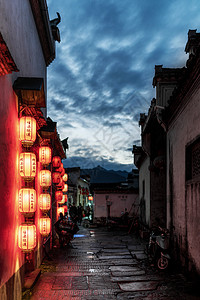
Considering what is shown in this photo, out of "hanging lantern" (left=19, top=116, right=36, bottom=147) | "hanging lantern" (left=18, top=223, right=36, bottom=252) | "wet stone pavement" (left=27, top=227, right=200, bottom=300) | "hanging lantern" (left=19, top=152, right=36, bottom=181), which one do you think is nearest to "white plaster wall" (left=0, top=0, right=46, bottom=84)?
"hanging lantern" (left=19, top=116, right=36, bottom=147)

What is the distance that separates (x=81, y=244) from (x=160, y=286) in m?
9.19

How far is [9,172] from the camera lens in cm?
626

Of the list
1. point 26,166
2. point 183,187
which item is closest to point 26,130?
point 26,166

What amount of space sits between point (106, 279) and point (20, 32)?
7.72 metres

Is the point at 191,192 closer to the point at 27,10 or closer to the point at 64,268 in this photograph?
the point at 64,268

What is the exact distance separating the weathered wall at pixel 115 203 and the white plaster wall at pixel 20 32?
21.3 meters

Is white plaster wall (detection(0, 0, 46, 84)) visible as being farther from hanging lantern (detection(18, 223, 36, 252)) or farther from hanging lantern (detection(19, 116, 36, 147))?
hanging lantern (detection(18, 223, 36, 252))

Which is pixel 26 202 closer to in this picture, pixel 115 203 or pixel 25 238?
pixel 25 238

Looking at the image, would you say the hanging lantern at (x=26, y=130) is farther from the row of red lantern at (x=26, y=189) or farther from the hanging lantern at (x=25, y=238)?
the hanging lantern at (x=25, y=238)

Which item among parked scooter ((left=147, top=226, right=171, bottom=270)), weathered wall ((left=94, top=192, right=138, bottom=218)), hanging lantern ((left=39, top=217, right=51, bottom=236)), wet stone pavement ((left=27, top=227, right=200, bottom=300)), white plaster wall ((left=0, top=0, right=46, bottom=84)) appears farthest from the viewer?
weathered wall ((left=94, top=192, right=138, bottom=218))

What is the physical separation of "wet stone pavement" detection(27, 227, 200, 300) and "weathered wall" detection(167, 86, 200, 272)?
3.35ft

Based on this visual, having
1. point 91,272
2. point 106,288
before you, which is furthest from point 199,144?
point 91,272

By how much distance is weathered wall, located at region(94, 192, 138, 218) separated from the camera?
29.5m

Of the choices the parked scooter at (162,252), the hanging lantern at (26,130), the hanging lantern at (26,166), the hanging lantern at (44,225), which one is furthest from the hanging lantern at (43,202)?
the parked scooter at (162,252)
